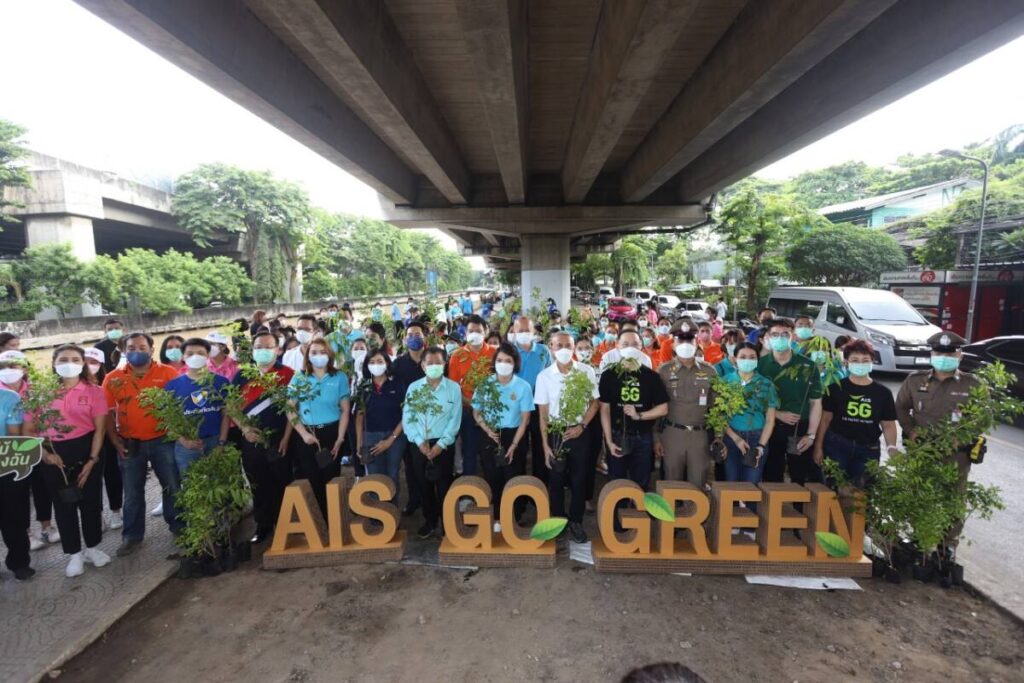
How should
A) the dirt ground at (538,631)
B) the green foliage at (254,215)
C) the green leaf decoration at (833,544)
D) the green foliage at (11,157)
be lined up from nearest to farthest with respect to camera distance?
the dirt ground at (538,631) → the green leaf decoration at (833,544) → the green foliage at (11,157) → the green foliage at (254,215)

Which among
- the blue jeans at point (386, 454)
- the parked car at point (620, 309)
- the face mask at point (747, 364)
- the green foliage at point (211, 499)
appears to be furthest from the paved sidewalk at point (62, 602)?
the parked car at point (620, 309)

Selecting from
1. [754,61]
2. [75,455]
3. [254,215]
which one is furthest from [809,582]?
[254,215]

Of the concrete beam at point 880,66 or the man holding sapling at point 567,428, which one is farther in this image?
the concrete beam at point 880,66

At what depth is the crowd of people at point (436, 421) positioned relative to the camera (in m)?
4.11

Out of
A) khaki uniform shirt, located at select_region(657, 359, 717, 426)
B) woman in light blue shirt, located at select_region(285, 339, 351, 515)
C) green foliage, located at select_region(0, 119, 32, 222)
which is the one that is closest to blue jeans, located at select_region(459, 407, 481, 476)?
woman in light blue shirt, located at select_region(285, 339, 351, 515)

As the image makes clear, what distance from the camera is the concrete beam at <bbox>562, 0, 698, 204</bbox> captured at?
182 inches

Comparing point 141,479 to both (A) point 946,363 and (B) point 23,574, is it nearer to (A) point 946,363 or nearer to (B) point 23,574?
(B) point 23,574

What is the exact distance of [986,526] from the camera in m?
4.69

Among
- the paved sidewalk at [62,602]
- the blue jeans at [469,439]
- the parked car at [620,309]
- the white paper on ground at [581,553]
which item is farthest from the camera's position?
the parked car at [620,309]

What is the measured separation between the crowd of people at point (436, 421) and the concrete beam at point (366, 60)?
287 cm

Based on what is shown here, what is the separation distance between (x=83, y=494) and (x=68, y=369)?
1054 mm

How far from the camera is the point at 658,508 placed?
3984mm

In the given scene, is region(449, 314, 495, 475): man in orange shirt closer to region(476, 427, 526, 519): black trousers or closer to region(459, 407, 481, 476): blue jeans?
region(459, 407, 481, 476): blue jeans

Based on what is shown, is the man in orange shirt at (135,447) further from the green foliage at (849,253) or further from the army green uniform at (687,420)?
the green foliage at (849,253)
